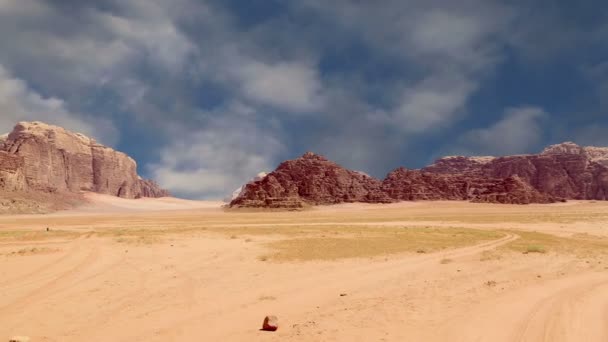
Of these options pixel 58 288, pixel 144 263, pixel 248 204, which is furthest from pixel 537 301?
pixel 248 204

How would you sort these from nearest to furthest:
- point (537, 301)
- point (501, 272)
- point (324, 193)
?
point (537, 301), point (501, 272), point (324, 193)

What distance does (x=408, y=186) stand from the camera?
14800cm

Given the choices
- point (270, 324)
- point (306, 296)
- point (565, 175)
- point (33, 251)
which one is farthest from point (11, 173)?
point (565, 175)

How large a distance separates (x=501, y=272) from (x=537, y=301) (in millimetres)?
4334

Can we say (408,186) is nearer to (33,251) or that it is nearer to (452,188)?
(452,188)

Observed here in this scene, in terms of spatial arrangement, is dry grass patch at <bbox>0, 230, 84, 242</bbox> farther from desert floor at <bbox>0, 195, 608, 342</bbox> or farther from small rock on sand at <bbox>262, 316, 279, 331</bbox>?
small rock on sand at <bbox>262, 316, 279, 331</bbox>

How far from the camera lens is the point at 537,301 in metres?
9.01

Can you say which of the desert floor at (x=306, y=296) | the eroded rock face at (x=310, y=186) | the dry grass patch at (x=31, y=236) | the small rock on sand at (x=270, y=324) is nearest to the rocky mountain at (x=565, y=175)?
the eroded rock face at (x=310, y=186)

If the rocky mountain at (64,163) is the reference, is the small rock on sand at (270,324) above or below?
below

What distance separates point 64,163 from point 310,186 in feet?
290

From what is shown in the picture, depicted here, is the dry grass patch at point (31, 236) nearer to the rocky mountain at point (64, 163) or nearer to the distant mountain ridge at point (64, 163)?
the distant mountain ridge at point (64, 163)

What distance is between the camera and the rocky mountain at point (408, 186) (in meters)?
133

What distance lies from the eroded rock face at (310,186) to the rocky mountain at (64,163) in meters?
57.8

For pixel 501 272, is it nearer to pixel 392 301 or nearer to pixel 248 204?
pixel 392 301
